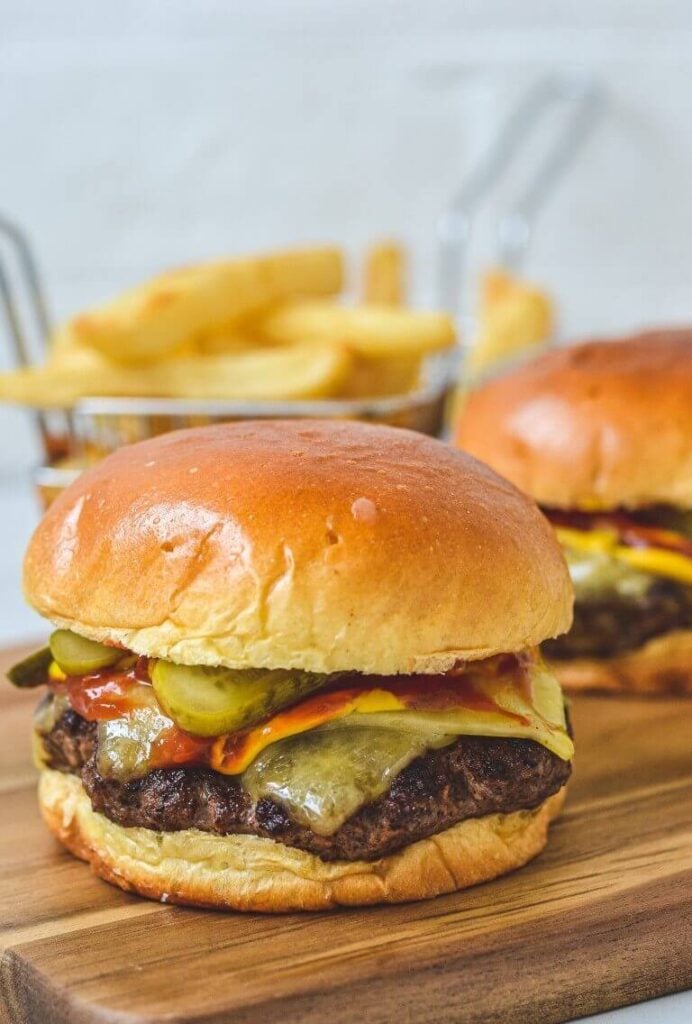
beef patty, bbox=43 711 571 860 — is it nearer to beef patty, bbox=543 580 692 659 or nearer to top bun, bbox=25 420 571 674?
top bun, bbox=25 420 571 674

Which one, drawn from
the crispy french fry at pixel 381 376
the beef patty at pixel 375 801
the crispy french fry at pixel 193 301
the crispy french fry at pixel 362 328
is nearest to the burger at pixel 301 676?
the beef patty at pixel 375 801

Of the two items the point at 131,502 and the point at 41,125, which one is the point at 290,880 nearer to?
the point at 131,502

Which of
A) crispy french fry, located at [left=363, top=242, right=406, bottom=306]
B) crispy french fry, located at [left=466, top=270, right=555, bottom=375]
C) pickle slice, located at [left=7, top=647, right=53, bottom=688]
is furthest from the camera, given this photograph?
crispy french fry, located at [left=363, top=242, right=406, bottom=306]

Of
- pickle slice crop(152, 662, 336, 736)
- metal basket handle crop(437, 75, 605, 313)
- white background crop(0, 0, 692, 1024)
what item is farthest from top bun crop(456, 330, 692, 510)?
white background crop(0, 0, 692, 1024)

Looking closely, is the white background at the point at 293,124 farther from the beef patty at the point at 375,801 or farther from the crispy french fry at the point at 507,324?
the beef patty at the point at 375,801

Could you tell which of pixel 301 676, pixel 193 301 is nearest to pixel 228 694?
pixel 301 676

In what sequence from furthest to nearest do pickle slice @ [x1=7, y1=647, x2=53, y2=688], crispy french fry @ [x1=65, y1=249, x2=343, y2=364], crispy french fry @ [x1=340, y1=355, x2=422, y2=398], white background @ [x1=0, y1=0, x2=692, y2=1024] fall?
white background @ [x1=0, y1=0, x2=692, y2=1024] < crispy french fry @ [x1=340, y1=355, x2=422, y2=398] < crispy french fry @ [x1=65, y1=249, x2=343, y2=364] < pickle slice @ [x1=7, y1=647, x2=53, y2=688]
